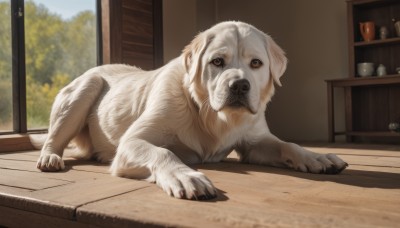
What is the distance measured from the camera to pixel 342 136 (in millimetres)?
4391

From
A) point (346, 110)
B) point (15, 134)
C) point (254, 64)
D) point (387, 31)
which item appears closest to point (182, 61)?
point (254, 64)

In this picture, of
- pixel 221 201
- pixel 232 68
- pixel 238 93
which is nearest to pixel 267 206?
pixel 221 201

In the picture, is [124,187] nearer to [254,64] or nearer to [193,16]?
[254,64]

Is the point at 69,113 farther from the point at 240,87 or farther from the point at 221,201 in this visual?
the point at 221,201

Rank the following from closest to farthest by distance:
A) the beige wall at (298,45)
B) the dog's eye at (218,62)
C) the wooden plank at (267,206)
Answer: the wooden plank at (267,206) → the dog's eye at (218,62) → the beige wall at (298,45)

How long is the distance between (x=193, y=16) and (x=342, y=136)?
7.05 feet

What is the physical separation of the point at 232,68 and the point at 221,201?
0.62 meters

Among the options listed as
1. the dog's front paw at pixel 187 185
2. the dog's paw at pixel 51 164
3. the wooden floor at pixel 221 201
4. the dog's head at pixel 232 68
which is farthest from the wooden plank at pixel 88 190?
the dog's head at pixel 232 68

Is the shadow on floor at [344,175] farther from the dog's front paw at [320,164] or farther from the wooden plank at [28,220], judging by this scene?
the wooden plank at [28,220]

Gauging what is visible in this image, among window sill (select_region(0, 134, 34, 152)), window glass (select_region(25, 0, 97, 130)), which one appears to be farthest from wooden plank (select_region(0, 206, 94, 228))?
window glass (select_region(25, 0, 97, 130))

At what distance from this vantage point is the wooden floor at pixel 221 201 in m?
0.94

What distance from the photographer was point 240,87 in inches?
58.6

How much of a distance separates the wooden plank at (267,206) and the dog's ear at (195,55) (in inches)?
19.0

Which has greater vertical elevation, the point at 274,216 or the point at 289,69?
the point at 289,69
